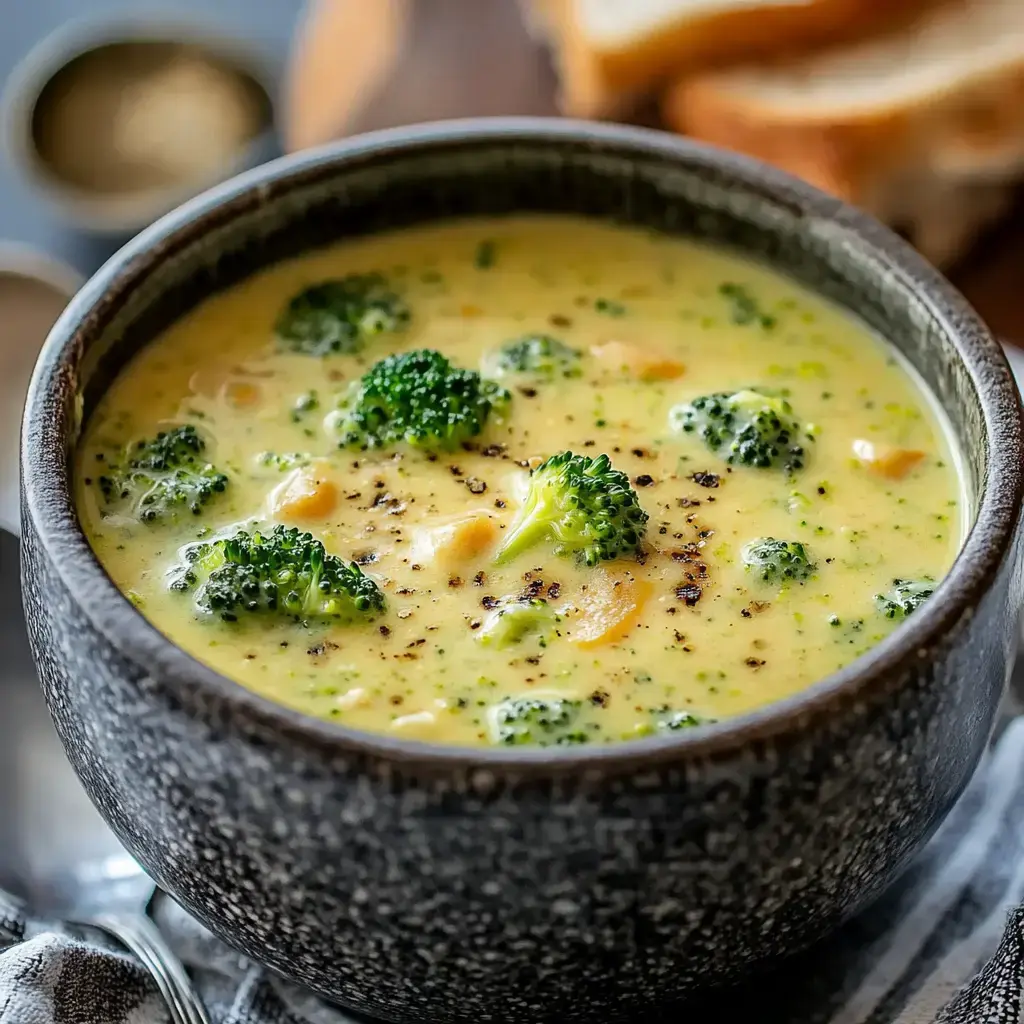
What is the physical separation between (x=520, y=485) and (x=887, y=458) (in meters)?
0.48

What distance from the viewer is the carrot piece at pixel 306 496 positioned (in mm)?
1974

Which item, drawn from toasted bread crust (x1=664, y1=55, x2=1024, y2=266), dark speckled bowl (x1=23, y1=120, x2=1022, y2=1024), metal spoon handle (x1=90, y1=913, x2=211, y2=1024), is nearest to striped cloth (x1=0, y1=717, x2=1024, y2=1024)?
metal spoon handle (x1=90, y1=913, x2=211, y2=1024)

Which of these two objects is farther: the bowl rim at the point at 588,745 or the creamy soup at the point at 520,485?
the creamy soup at the point at 520,485

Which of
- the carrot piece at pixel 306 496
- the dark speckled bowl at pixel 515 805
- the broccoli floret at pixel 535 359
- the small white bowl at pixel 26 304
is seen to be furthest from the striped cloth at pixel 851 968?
the small white bowl at pixel 26 304

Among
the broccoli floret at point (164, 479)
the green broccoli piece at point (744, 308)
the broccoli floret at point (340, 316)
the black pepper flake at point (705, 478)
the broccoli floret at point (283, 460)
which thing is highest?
the broccoli floret at point (340, 316)

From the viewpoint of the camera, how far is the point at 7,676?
2.34 m

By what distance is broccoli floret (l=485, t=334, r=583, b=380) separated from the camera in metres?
2.24

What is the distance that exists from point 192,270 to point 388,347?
297 millimetres

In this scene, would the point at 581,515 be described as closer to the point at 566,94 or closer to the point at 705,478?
the point at 705,478

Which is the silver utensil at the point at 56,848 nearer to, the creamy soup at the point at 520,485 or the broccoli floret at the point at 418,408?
the creamy soup at the point at 520,485

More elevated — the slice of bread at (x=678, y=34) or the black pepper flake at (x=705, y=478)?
the slice of bread at (x=678, y=34)

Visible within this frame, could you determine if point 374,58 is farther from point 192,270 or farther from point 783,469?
point 783,469

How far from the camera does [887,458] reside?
2062 mm

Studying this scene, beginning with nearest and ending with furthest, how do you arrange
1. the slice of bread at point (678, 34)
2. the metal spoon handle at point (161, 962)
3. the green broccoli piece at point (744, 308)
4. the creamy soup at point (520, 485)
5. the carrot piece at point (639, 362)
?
the creamy soup at point (520, 485) → the metal spoon handle at point (161, 962) → the carrot piece at point (639, 362) → the green broccoli piece at point (744, 308) → the slice of bread at point (678, 34)
